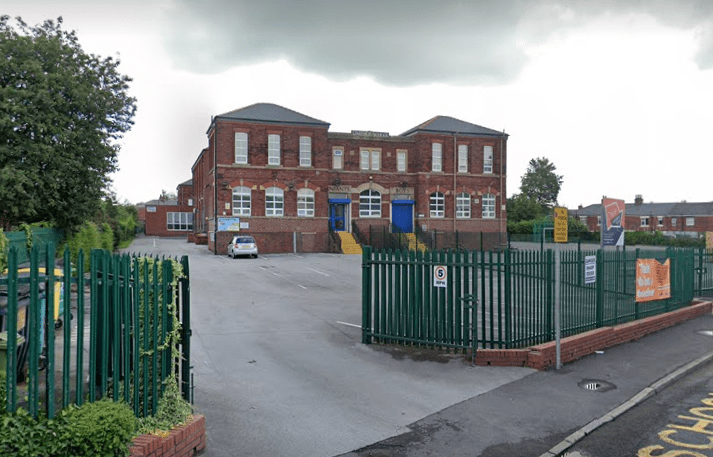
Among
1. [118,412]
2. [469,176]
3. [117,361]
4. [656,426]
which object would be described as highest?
[469,176]

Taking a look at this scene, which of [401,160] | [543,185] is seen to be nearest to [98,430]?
[401,160]

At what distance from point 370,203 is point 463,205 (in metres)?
8.41

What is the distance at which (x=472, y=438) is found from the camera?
5496 mm

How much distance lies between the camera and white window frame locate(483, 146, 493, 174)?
43081 millimetres

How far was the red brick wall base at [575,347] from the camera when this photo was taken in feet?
26.9

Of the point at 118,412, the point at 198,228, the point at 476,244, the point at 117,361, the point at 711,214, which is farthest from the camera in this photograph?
the point at 711,214

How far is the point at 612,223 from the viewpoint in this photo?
576 inches

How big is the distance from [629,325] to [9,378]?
1108 cm

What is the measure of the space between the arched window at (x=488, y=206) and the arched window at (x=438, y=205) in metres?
4.08

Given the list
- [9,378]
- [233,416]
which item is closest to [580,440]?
[233,416]

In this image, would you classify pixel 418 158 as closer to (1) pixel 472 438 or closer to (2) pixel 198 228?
(2) pixel 198 228

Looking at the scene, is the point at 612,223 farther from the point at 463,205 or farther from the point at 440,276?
the point at 463,205

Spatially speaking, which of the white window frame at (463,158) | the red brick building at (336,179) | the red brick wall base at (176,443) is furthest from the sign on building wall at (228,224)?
the red brick wall base at (176,443)

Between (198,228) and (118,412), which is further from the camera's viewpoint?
(198,228)
